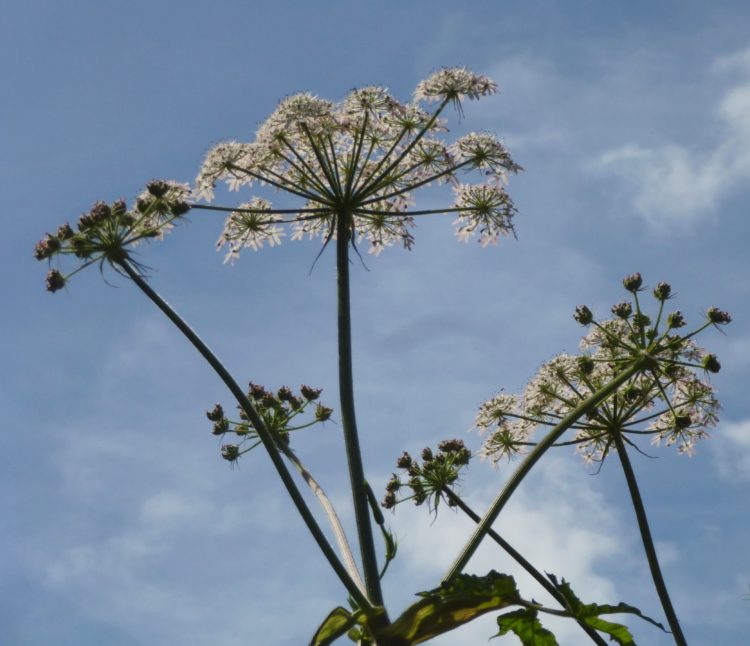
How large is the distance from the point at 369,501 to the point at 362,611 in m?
0.80

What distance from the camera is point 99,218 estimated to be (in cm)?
696

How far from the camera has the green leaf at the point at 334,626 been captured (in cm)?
533

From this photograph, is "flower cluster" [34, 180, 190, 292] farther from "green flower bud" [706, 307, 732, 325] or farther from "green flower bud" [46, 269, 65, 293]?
"green flower bud" [706, 307, 732, 325]

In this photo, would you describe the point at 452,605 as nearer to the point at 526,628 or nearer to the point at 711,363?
the point at 526,628

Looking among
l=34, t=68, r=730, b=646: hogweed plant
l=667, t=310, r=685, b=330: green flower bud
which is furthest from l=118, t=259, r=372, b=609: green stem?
l=667, t=310, r=685, b=330: green flower bud

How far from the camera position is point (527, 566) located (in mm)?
7293

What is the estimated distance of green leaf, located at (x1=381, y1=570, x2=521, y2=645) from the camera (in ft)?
18.0

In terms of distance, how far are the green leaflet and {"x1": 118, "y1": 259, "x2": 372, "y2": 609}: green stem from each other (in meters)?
1.26

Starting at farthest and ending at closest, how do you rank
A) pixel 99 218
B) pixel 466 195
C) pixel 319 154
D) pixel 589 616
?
pixel 466 195 < pixel 319 154 < pixel 99 218 < pixel 589 616

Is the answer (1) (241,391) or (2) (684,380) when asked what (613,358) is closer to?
(2) (684,380)

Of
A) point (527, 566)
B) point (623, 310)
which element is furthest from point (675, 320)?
point (527, 566)

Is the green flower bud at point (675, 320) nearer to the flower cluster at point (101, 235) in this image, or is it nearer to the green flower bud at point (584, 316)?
the green flower bud at point (584, 316)

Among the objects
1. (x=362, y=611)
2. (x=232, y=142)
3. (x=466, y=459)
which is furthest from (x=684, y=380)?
(x=362, y=611)

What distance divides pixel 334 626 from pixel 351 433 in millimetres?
1327
